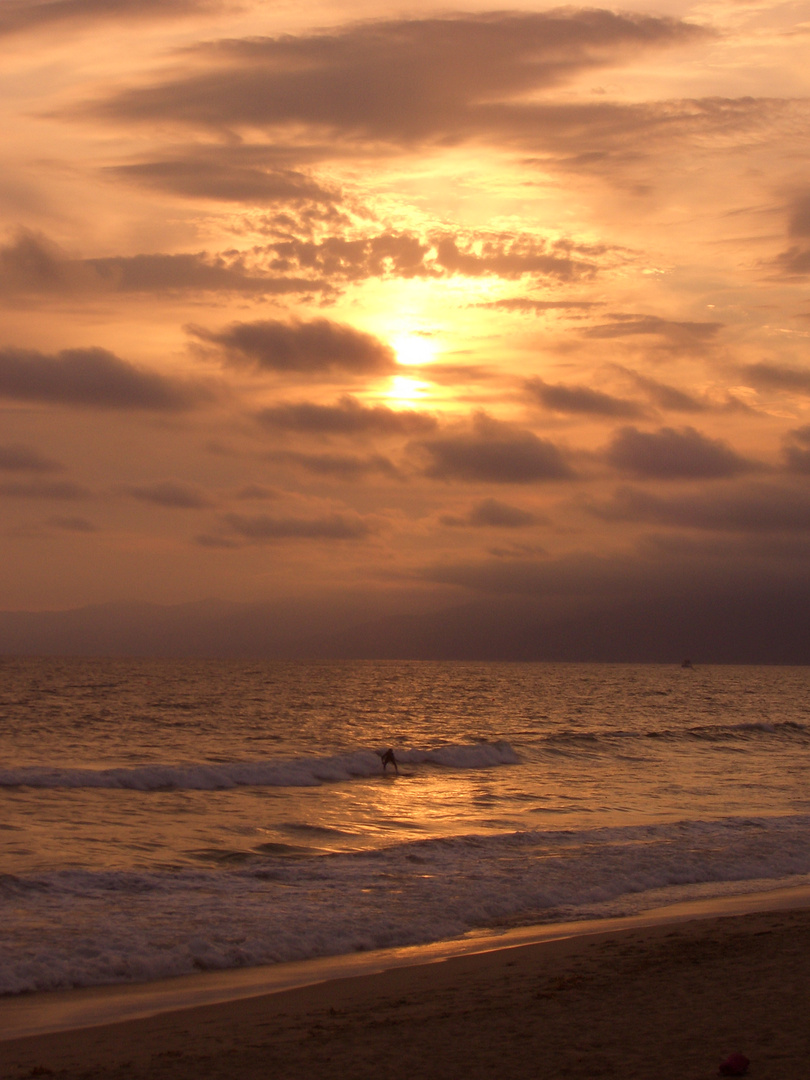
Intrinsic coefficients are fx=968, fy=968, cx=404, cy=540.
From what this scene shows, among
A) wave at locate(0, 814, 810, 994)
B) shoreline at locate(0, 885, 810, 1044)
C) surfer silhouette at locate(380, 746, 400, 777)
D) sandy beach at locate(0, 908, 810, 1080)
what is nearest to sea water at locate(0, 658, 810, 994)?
wave at locate(0, 814, 810, 994)

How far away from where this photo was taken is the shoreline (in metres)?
10.4

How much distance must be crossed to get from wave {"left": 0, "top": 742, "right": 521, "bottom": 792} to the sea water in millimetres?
126

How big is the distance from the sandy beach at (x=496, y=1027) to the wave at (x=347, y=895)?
6.59 feet

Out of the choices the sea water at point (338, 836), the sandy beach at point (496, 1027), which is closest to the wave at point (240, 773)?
the sea water at point (338, 836)

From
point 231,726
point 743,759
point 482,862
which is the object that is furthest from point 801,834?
point 231,726

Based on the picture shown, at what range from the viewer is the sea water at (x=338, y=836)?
13953mm

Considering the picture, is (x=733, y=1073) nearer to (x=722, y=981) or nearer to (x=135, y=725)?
(x=722, y=981)

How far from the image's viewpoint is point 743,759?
147 ft

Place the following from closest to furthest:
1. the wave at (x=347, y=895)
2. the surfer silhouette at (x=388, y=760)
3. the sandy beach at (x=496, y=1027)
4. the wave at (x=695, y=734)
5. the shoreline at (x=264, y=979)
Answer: the sandy beach at (x=496, y=1027) < the shoreline at (x=264, y=979) < the wave at (x=347, y=895) < the surfer silhouette at (x=388, y=760) < the wave at (x=695, y=734)

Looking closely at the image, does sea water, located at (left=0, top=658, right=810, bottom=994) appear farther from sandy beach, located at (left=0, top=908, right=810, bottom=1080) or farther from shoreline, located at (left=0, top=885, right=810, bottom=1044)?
sandy beach, located at (left=0, top=908, right=810, bottom=1080)

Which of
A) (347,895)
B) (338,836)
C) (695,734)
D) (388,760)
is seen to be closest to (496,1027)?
(347,895)

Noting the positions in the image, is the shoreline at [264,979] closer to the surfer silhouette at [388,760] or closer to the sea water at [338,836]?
the sea water at [338,836]

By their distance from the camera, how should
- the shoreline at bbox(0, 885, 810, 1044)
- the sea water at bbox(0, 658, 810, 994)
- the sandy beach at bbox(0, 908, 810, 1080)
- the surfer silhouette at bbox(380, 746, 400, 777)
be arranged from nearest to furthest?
the sandy beach at bbox(0, 908, 810, 1080)
the shoreline at bbox(0, 885, 810, 1044)
the sea water at bbox(0, 658, 810, 994)
the surfer silhouette at bbox(380, 746, 400, 777)

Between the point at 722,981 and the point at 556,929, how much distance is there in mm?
4410
